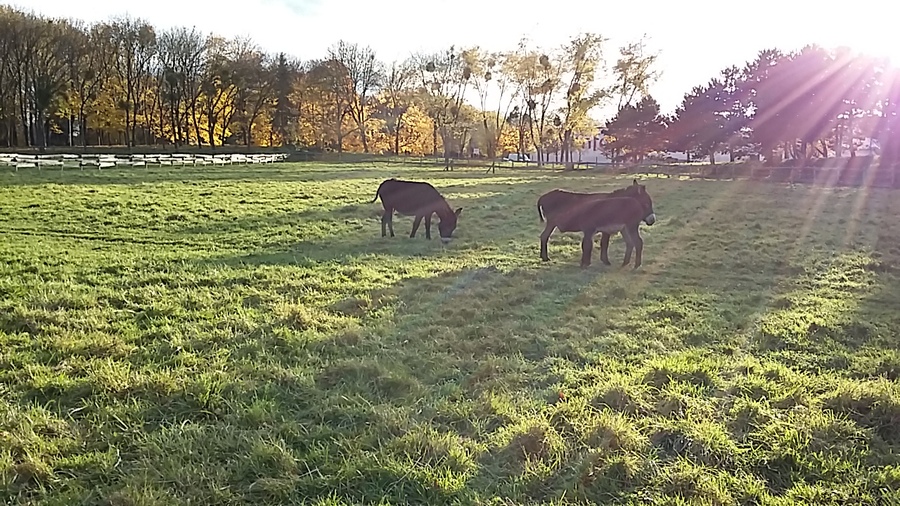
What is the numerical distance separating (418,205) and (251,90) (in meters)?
55.4

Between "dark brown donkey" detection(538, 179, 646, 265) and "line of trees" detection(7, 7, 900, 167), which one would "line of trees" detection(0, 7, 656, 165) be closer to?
"line of trees" detection(7, 7, 900, 167)

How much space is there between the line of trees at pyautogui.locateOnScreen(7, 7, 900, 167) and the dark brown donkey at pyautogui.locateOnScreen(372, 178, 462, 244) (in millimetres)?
38401

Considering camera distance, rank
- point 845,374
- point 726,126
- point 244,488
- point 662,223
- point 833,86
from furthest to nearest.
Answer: point 726,126, point 833,86, point 662,223, point 845,374, point 244,488

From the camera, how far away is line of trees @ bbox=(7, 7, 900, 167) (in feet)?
144

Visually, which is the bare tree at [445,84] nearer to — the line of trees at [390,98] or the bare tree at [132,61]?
the line of trees at [390,98]

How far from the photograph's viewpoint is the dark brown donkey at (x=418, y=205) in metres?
13.0

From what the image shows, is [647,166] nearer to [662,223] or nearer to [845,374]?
[662,223]

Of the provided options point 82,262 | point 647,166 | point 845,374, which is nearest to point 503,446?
point 845,374

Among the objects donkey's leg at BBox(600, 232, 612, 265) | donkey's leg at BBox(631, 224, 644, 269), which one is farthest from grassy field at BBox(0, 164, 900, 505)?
donkey's leg at BBox(600, 232, 612, 265)

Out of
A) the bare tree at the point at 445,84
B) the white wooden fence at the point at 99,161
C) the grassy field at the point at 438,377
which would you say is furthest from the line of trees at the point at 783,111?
the grassy field at the point at 438,377

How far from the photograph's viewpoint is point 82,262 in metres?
9.30

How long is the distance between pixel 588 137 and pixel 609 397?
61547mm

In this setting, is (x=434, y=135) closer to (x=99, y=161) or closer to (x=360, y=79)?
(x=360, y=79)

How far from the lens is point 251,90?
2469 inches
